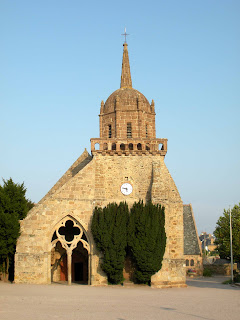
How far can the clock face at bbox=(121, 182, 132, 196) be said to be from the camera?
27.8m

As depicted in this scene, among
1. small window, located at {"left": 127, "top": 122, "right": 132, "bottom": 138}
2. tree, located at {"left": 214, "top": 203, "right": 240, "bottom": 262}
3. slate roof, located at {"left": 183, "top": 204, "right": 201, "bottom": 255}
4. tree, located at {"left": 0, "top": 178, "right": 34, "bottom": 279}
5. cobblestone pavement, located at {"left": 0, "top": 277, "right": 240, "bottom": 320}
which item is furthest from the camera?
slate roof, located at {"left": 183, "top": 204, "right": 201, "bottom": 255}

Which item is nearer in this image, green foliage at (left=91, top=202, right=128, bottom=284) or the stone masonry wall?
green foliage at (left=91, top=202, right=128, bottom=284)

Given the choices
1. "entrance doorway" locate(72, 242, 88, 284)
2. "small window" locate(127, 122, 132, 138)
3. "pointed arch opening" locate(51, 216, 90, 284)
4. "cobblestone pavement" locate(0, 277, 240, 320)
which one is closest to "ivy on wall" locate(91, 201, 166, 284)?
"pointed arch opening" locate(51, 216, 90, 284)

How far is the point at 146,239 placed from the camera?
1000 inches

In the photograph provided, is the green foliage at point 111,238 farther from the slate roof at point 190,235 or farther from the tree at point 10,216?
the slate roof at point 190,235

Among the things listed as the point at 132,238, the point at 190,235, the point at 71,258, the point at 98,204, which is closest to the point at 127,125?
the point at 98,204

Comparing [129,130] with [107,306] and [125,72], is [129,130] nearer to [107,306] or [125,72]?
[125,72]

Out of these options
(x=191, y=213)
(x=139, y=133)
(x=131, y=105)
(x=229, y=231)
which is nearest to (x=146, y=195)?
(x=139, y=133)

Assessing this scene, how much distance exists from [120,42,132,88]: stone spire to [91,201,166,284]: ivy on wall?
35.2 feet

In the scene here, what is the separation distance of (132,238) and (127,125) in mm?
8656

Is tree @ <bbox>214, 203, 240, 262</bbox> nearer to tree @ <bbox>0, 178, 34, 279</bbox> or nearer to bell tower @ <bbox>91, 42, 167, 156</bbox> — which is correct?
bell tower @ <bbox>91, 42, 167, 156</bbox>

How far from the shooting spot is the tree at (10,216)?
81.7 feet

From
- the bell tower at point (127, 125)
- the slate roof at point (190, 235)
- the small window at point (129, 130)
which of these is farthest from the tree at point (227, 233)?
the small window at point (129, 130)

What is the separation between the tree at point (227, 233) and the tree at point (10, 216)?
17.4 m
